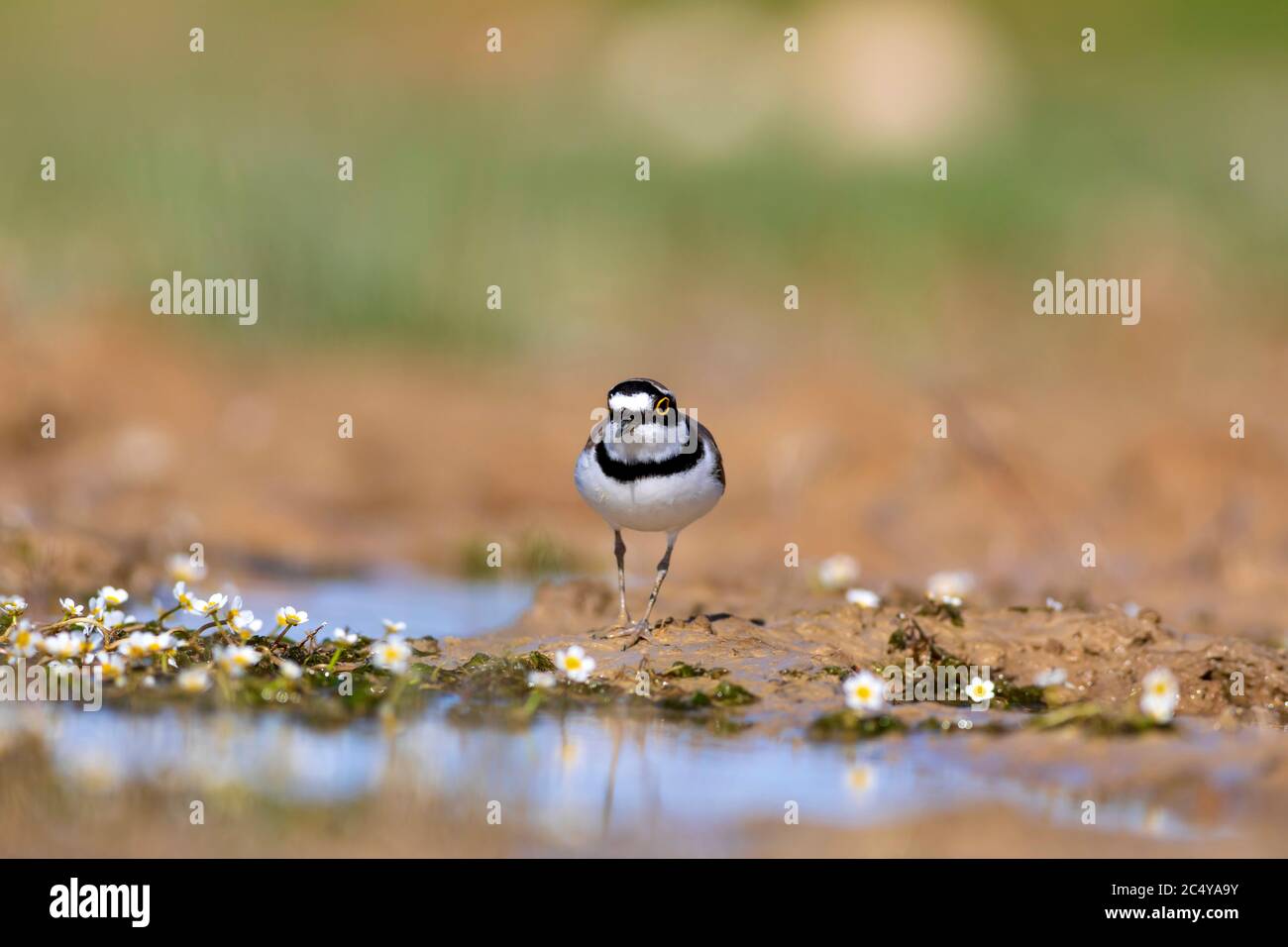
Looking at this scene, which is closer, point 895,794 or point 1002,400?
point 895,794

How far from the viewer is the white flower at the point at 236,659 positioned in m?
5.98

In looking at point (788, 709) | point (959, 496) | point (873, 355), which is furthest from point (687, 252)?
point (788, 709)

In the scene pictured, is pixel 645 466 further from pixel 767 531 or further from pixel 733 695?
pixel 767 531

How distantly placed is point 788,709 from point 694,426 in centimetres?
147

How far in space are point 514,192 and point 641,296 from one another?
158 centimetres

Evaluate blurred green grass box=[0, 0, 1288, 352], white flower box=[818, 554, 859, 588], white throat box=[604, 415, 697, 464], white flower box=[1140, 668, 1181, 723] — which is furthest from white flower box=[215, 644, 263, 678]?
blurred green grass box=[0, 0, 1288, 352]

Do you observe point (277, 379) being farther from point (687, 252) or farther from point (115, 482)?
point (687, 252)

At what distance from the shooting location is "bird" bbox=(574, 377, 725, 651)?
6754 mm

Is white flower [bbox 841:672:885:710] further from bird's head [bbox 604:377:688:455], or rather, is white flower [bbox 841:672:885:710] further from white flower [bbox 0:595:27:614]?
white flower [bbox 0:595:27:614]

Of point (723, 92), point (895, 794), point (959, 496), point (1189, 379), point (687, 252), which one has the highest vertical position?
point (723, 92)

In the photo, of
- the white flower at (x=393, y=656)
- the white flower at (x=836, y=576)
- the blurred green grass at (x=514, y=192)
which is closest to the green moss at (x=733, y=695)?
the white flower at (x=393, y=656)

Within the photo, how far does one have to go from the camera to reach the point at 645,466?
6.80 meters

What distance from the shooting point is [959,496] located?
11680 millimetres

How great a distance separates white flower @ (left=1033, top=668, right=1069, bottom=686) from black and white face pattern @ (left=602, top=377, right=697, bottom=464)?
65.7 inches
